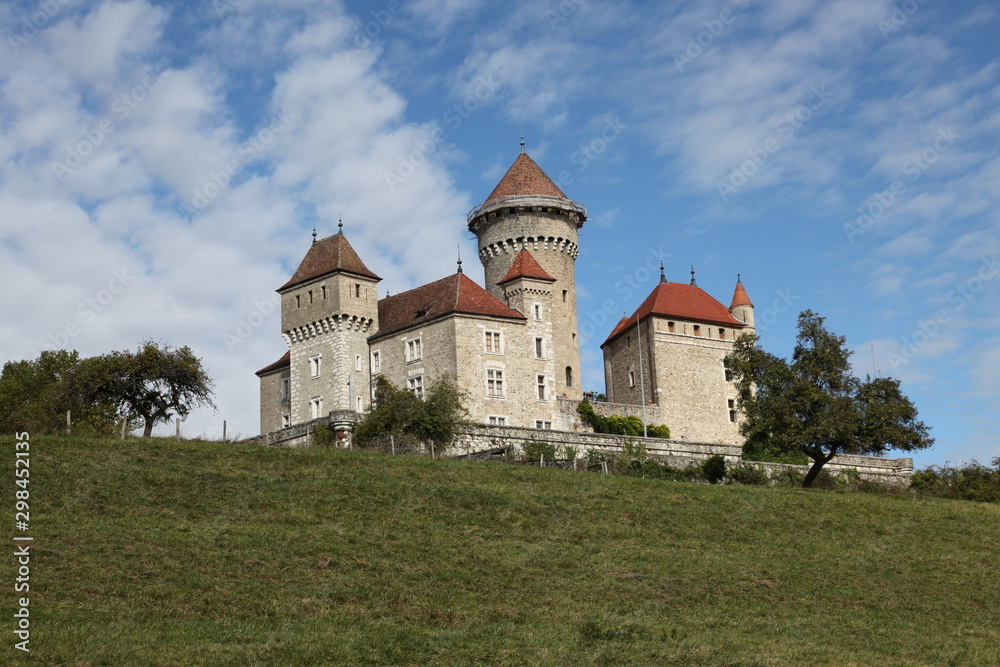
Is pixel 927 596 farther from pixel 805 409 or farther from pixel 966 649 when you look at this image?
pixel 805 409

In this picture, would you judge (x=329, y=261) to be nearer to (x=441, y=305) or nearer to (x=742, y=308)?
(x=441, y=305)

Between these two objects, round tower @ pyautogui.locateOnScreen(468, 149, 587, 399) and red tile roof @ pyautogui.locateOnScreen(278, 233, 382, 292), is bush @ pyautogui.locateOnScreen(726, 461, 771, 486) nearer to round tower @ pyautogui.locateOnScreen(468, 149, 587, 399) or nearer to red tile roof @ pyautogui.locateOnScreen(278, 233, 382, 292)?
round tower @ pyautogui.locateOnScreen(468, 149, 587, 399)

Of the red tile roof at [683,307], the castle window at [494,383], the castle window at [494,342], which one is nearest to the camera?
the castle window at [494,383]

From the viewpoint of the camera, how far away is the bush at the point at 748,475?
53.8 metres

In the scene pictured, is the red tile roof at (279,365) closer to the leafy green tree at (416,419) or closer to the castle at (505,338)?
the castle at (505,338)

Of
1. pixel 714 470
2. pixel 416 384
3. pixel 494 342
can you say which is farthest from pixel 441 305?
pixel 714 470

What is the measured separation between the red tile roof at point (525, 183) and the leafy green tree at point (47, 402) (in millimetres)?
27206

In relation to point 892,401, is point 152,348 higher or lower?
higher

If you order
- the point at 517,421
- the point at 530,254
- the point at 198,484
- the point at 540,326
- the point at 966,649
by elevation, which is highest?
the point at 530,254

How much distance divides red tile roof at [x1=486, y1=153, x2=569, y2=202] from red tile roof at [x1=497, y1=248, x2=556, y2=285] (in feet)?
Result: 20.3

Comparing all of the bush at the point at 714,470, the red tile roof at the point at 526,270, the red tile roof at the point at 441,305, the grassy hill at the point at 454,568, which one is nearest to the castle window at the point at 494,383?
the red tile roof at the point at 441,305

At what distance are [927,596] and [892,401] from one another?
21.4m

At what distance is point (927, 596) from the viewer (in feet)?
94.7

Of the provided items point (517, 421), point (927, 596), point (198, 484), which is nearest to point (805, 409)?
point (517, 421)
